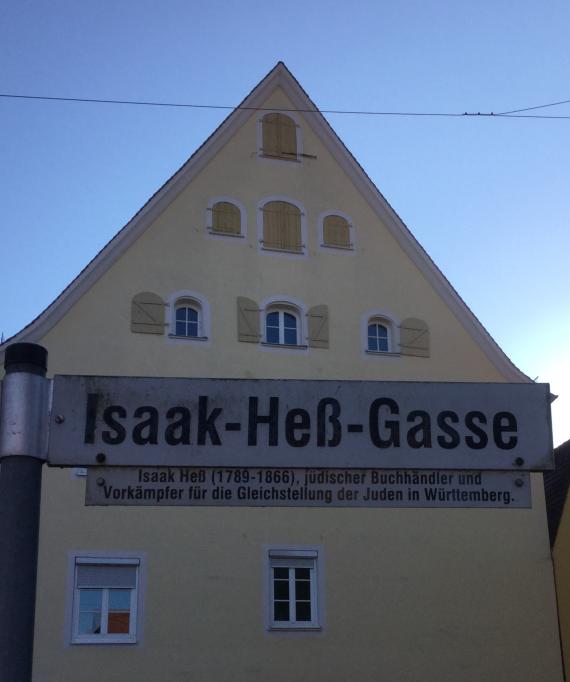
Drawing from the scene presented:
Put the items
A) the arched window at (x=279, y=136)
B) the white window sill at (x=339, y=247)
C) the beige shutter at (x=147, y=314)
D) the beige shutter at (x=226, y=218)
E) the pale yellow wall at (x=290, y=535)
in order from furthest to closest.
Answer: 1. the arched window at (x=279, y=136)
2. the white window sill at (x=339, y=247)
3. the beige shutter at (x=226, y=218)
4. the beige shutter at (x=147, y=314)
5. the pale yellow wall at (x=290, y=535)

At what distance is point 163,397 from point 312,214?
15.3m

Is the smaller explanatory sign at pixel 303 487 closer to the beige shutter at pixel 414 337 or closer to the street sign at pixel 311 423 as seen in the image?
the street sign at pixel 311 423

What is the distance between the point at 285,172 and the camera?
19.9 meters

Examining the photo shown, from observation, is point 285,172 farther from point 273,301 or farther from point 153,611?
point 153,611

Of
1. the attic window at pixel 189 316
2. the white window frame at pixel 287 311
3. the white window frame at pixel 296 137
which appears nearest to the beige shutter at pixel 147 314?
the attic window at pixel 189 316

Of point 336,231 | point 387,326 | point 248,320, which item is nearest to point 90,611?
point 248,320

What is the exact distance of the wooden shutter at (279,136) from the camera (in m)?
20.0

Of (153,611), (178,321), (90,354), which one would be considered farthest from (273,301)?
(153,611)

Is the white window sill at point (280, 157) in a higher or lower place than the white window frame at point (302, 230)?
higher

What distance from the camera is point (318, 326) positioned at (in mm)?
18922

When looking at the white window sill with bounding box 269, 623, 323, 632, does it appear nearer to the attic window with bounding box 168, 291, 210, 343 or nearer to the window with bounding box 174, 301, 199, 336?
the attic window with bounding box 168, 291, 210, 343

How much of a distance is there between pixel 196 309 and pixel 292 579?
4770 millimetres

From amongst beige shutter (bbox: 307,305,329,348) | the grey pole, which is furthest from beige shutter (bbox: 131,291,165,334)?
the grey pole

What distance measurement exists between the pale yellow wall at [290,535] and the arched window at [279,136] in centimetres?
25
